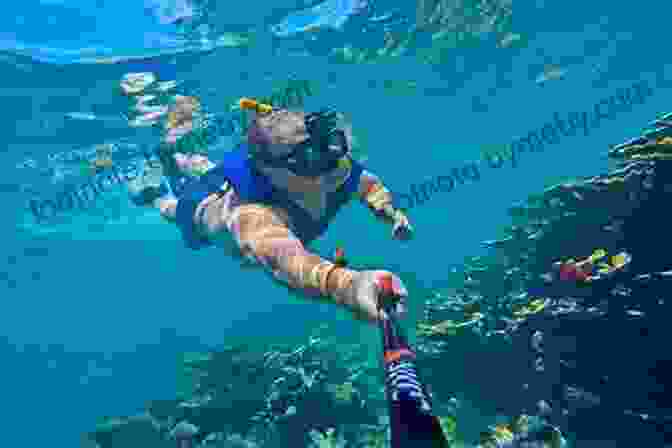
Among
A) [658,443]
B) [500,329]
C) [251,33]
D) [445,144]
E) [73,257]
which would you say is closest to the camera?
[658,443]

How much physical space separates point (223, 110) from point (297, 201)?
17.6 meters

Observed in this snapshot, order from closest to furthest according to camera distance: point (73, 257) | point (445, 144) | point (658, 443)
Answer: point (658, 443) < point (445, 144) < point (73, 257)

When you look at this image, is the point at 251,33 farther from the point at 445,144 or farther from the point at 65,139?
the point at 445,144

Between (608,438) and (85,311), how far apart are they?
83444mm

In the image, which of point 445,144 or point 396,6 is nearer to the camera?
point 396,6

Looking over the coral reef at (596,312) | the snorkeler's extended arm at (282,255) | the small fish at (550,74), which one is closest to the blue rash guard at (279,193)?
the snorkeler's extended arm at (282,255)

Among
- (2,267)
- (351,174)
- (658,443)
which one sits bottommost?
(658,443)

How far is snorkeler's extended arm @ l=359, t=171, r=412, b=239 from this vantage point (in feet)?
18.4

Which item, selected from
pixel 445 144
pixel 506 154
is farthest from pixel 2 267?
pixel 506 154

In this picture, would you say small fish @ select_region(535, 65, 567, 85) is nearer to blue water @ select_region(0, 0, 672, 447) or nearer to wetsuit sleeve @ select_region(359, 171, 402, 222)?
blue water @ select_region(0, 0, 672, 447)

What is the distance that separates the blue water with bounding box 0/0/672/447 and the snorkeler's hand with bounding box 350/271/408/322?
0.43 m

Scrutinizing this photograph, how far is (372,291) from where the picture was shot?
2623 millimetres

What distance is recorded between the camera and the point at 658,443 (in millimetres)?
4906

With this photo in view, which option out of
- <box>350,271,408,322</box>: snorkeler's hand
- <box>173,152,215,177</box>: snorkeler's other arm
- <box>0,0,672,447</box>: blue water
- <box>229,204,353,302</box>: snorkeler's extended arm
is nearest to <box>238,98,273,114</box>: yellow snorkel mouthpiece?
<box>229,204,353,302</box>: snorkeler's extended arm
